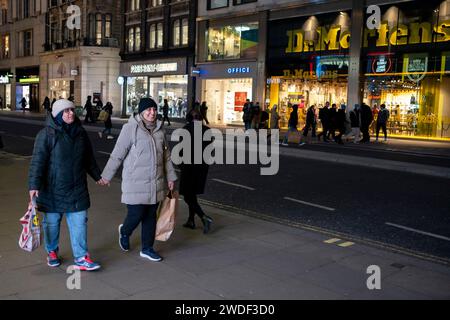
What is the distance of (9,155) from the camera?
14594mm

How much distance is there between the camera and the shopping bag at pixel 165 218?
600 centimetres

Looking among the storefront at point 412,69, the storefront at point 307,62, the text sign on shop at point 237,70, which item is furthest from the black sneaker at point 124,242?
the text sign on shop at point 237,70

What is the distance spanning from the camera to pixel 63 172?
16.6ft

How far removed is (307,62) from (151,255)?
81.1ft

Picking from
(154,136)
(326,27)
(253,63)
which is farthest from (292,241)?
(253,63)

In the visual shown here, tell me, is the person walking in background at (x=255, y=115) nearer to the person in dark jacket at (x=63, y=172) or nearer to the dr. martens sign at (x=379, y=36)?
the dr. martens sign at (x=379, y=36)

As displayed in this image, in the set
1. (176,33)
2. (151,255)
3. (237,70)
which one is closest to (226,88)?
(237,70)

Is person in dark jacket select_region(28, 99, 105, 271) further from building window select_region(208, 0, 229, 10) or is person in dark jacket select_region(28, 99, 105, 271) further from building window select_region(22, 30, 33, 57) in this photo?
building window select_region(22, 30, 33, 57)

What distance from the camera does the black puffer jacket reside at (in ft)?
16.5

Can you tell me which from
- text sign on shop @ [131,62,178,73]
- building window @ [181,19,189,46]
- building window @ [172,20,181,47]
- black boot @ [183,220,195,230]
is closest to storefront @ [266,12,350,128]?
building window @ [181,19,189,46]

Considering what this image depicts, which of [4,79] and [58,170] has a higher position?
[4,79]

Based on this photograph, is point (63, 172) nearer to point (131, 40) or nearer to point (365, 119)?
point (365, 119)

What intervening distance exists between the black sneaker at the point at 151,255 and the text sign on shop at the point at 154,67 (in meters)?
31.8

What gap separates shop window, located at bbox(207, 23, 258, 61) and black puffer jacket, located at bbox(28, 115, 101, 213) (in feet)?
90.6
